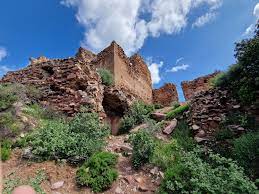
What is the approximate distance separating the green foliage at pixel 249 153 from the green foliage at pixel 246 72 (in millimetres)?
1652

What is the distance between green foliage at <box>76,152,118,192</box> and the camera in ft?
13.8

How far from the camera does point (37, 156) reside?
15.9 feet

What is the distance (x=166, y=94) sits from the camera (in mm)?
17922

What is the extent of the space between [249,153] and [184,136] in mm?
2144

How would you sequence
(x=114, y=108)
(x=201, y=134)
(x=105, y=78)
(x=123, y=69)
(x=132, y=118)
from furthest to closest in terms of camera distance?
(x=123, y=69), (x=105, y=78), (x=114, y=108), (x=132, y=118), (x=201, y=134)

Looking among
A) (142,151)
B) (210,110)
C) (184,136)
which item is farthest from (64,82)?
(210,110)

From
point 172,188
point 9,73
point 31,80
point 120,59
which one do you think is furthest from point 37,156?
point 120,59

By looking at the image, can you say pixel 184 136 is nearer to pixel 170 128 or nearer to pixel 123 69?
pixel 170 128

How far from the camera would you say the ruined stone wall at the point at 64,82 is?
7688mm

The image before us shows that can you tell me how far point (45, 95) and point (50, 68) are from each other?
1.58 meters

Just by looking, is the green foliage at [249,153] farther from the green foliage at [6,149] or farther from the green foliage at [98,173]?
the green foliage at [6,149]

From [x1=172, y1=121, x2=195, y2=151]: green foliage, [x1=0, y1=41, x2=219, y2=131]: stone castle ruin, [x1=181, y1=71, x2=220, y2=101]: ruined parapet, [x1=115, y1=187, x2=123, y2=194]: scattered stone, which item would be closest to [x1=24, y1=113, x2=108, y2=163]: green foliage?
[x1=115, y1=187, x2=123, y2=194]: scattered stone

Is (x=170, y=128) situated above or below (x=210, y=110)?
below

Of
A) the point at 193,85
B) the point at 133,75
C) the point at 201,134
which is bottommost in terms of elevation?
the point at 201,134
